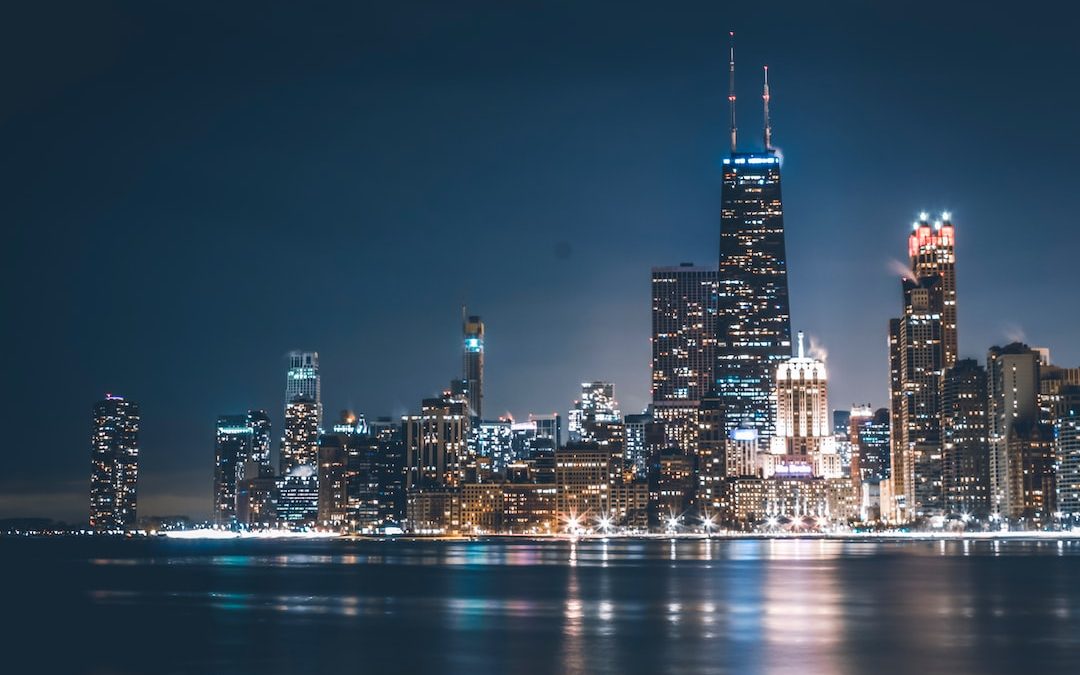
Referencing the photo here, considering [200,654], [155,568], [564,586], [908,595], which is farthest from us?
[155,568]

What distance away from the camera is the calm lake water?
220 feet

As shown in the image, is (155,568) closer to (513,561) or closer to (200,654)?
(513,561)

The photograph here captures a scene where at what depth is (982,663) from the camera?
65.4 meters

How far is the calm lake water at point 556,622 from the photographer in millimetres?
67125

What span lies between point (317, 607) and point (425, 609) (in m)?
7.49

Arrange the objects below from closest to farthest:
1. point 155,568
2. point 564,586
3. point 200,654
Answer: point 200,654
point 564,586
point 155,568

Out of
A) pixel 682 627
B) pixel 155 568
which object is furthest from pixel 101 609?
pixel 155 568

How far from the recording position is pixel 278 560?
198 meters

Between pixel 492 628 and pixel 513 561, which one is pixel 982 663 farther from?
pixel 513 561

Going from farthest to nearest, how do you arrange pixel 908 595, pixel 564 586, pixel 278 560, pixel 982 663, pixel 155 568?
pixel 278 560 < pixel 155 568 < pixel 564 586 < pixel 908 595 < pixel 982 663

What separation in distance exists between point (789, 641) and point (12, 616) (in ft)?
178

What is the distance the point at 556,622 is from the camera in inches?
3433

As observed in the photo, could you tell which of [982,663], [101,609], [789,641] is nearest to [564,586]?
[101,609]

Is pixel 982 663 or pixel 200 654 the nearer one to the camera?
pixel 982 663
